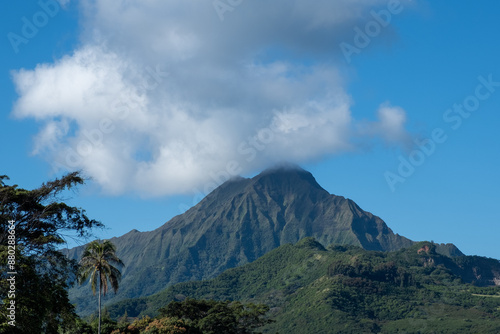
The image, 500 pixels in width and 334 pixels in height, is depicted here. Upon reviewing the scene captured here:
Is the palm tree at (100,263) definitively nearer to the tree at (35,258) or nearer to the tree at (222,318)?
the tree at (35,258)

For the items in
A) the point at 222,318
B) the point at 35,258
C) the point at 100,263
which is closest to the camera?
the point at 35,258

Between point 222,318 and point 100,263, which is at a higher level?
point 100,263

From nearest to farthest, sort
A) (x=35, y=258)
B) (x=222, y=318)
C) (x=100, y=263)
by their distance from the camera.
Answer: (x=35, y=258), (x=100, y=263), (x=222, y=318)

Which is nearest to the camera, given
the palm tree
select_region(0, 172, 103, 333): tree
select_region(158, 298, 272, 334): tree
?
select_region(0, 172, 103, 333): tree

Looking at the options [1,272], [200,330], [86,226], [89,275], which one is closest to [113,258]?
[89,275]

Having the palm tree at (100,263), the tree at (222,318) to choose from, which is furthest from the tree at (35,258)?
the tree at (222,318)

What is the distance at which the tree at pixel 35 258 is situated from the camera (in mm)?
29594

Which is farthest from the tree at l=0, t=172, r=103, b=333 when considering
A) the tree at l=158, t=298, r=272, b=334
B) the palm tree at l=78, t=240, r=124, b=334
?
the tree at l=158, t=298, r=272, b=334

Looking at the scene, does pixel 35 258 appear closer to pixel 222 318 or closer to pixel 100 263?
pixel 100 263

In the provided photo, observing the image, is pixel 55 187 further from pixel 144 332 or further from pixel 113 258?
pixel 144 332

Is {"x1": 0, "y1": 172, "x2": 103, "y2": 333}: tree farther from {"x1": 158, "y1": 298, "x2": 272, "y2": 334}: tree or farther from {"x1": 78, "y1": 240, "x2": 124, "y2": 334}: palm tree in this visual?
{"x1": 158, "y1": 298, "x2": 272, "y2": 334}: tree

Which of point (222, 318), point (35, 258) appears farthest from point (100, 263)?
point (222, 318)

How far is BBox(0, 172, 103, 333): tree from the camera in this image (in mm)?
29594

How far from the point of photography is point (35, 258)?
33.5 meters
